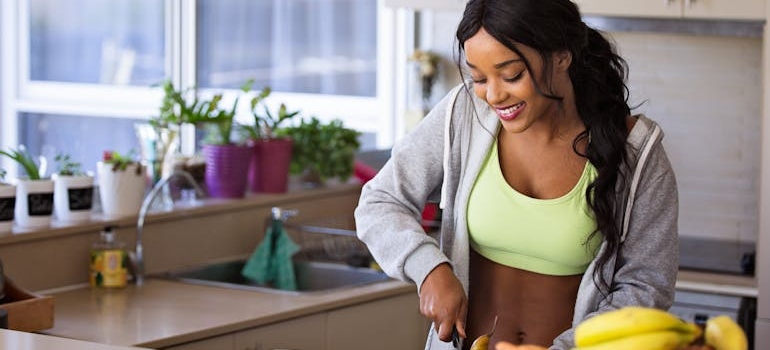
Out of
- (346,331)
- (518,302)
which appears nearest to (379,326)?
(346,331)

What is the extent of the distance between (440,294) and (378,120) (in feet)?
9.84

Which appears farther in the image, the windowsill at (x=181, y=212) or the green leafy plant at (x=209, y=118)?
the green leafy plant at (x=209, y=118)

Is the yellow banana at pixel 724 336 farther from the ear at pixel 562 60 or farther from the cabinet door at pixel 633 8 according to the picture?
the cabinet door at pixel 633 8

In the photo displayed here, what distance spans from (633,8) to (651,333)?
2733mm

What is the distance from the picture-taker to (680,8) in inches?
158

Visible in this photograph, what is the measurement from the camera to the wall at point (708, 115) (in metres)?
4.42

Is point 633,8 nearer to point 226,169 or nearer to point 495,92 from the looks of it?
point 226,169

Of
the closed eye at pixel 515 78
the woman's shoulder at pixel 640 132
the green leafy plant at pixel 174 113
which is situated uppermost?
the closed eye at pixel 515 78

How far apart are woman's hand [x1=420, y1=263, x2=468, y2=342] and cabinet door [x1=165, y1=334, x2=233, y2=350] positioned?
40.8 inches

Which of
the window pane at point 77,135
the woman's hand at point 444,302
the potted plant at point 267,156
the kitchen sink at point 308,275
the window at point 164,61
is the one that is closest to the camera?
the woman's hand at point 444,302

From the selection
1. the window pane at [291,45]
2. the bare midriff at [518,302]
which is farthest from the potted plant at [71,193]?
the window pane at [291,45]

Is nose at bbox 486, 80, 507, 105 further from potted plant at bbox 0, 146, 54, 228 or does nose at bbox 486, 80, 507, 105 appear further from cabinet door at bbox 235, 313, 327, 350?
potted plant at bbox 0, 146, 54, 228

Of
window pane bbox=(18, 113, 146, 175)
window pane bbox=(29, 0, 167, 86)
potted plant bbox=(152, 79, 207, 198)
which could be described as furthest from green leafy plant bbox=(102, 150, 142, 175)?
window pane bbox=(29, 0, 167, 86)

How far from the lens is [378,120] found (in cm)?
513
